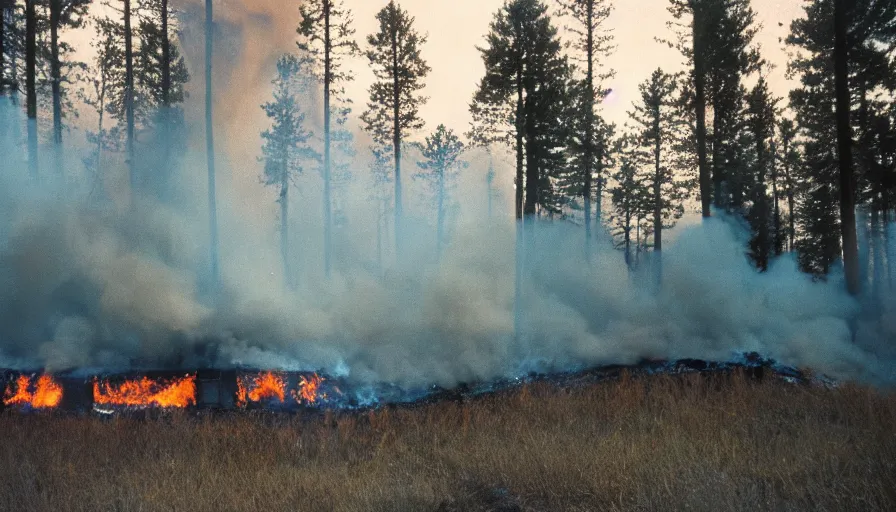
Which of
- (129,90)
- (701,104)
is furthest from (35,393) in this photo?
(701,104)

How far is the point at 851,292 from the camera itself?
14.2m

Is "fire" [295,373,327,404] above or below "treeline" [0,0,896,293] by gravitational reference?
below

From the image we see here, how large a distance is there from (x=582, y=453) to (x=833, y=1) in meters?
15.7

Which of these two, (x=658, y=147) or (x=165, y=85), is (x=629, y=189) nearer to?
(x=658, y=147)

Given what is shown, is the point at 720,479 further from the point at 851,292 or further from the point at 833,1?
the point at 833,1

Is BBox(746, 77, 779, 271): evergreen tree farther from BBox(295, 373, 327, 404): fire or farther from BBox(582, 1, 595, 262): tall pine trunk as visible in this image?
BBox(295, 373, 327, 404): fire

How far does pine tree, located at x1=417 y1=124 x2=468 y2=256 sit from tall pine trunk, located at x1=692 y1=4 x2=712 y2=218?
2653 cm

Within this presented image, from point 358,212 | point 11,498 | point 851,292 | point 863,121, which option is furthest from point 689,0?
point 358,212

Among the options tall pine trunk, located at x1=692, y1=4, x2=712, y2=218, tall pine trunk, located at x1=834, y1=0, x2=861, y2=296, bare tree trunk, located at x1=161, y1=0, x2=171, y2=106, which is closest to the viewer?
tall pine trunk, located at x1=834, y1=0, x2=861, y2=296

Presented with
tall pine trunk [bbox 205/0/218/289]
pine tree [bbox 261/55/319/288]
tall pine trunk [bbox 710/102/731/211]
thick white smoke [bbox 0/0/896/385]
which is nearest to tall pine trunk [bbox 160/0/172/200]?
thick white smoke [bbox 0/0/896/385]

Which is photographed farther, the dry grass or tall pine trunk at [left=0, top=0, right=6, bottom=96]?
tall pine trunk at [left=0, top=0, right=6, bottom=96]

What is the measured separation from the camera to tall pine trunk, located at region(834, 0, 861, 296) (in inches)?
571

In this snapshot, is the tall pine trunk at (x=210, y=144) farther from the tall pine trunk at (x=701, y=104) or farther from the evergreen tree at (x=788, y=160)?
the evergreen tree at (x=788, y=160)

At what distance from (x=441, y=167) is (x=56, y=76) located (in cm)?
2965
